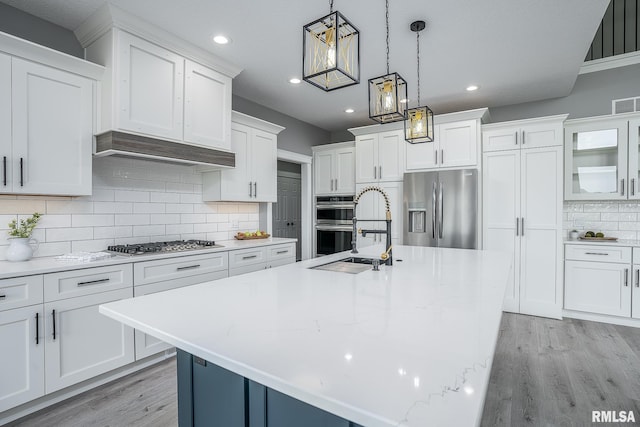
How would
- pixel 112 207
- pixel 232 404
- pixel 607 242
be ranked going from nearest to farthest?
pixel 232 404 < pixel 112 207 < pixel 607 242

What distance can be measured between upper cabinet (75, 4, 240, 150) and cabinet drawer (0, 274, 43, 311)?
3.64ft

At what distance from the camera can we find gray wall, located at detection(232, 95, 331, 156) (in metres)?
4.14

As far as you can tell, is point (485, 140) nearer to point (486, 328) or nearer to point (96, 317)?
point (486, 328)

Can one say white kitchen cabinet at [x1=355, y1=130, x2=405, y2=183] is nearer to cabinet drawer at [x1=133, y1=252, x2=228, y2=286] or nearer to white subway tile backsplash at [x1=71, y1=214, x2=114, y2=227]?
cabinet drawer at [x1=133, y1=252, x2=228, y2=286]

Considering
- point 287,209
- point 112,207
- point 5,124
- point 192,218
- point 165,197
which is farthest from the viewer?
point 287,209

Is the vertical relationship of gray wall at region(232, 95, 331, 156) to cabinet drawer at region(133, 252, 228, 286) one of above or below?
above

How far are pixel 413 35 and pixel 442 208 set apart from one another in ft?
6.70

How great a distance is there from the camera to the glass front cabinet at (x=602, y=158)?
3.56 metres

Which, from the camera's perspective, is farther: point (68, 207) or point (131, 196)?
point (131, 196)

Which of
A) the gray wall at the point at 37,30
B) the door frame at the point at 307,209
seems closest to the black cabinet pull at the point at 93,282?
the gray wall at the point at 37,30

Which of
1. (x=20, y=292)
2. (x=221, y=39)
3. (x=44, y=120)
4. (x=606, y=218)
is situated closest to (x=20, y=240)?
(x=20, y=292)

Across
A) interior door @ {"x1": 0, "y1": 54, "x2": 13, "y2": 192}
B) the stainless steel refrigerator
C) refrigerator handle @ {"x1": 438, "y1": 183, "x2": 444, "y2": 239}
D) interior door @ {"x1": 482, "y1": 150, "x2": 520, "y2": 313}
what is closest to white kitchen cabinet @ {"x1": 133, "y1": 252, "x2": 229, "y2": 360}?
interior door @ {"x1": 0, "y1": 54, "x2": 13, "y2": 192}

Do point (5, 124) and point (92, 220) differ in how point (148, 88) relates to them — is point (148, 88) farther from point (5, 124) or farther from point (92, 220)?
point (92, 220)

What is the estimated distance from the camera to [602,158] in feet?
12.3
